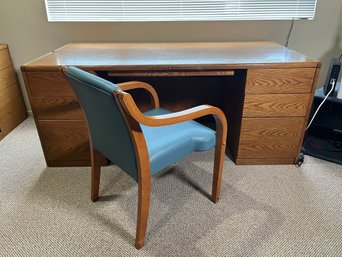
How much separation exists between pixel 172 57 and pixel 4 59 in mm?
1427

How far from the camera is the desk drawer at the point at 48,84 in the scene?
4.22 ft

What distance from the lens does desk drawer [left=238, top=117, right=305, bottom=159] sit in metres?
1.43

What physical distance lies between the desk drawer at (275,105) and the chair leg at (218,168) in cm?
38

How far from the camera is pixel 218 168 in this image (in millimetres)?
1188

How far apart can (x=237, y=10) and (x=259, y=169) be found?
121cm

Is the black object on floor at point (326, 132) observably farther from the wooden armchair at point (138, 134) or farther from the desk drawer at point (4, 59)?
the desk drawer at point (4, 59)

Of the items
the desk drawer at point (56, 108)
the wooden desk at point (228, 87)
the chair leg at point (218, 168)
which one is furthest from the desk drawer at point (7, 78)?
the chair leg at point (218, 168)

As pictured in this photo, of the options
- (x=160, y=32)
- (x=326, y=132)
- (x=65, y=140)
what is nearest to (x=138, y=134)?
(x=65, y=140)

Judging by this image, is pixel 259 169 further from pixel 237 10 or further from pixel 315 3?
pixel 315 3

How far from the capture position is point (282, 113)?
1406mm

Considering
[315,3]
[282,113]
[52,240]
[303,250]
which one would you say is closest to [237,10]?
[315,3]

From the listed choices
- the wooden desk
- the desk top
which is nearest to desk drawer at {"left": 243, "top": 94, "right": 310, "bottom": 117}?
the wooden desk

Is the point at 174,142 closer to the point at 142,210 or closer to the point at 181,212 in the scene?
the point at 142,210

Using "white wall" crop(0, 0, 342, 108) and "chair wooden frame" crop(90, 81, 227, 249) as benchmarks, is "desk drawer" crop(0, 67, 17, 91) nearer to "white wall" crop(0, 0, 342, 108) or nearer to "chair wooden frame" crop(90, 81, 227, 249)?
"white wall" crop(0, 0, 342, 108)
